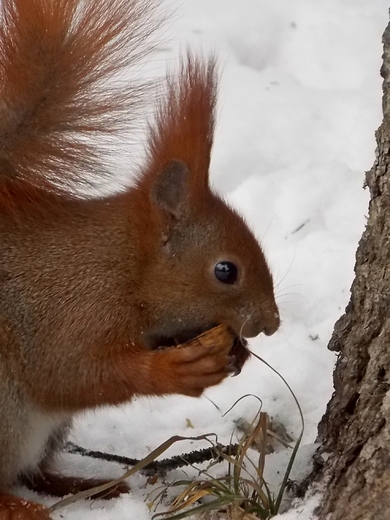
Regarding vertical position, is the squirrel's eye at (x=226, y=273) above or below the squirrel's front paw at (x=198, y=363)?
above

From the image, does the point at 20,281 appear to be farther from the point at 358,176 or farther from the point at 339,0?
the point at 339,0

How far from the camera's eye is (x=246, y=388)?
217 cm

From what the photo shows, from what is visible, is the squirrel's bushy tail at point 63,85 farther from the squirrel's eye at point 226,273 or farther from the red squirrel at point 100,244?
the squirrel's eye at point 226,273

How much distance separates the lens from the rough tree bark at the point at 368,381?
142 cm

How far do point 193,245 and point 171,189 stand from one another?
126mm

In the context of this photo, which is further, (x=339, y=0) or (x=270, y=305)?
(x=339, y=0)

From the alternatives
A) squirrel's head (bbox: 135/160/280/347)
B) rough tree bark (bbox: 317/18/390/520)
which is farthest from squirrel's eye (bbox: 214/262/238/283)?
rough tree bark (bbox: 317/18/390/520)

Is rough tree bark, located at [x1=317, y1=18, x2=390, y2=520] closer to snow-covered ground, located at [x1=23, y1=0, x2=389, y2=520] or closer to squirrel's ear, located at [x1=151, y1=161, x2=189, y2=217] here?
snow-covered ground, located at [x1=23, y1=0, x2=389, y2=520]

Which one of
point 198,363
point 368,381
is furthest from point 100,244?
point 368,381

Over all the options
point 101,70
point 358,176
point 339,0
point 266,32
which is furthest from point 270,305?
point 339,0

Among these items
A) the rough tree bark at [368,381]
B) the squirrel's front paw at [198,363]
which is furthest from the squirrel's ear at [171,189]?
the rough tree bark at [368,381]

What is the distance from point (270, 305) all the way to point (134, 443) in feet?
1.74

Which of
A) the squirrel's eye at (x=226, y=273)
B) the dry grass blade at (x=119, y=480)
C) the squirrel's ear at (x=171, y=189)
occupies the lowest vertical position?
the dry grass blade at (x=119, y=480)

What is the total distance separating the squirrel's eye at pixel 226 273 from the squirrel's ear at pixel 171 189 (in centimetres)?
15
